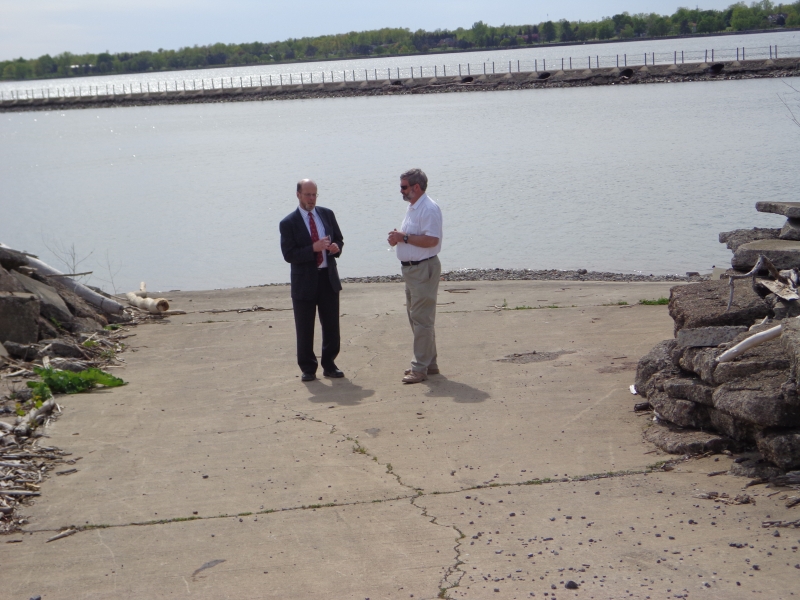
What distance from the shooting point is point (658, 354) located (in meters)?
7.01

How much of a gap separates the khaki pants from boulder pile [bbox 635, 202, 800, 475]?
1.94 meters

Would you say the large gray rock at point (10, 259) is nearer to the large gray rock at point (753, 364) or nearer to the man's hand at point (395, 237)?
the man's hand at point (395, 237)

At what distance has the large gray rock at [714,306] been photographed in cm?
679

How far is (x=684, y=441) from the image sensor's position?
19.5 ft

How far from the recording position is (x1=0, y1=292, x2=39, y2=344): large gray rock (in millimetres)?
9734

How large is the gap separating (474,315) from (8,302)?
17.6 feet

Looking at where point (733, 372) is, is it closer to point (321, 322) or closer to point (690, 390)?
point (690, 390)

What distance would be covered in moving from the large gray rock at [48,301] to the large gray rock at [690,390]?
7304 mm

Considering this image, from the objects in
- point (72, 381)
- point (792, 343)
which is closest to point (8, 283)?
point (72, 381)

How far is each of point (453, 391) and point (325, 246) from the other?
5.64ft

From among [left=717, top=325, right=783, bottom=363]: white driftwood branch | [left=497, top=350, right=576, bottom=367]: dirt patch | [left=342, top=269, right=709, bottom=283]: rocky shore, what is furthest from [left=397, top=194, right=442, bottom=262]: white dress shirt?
[left=342, top=269, right=709, bottom=283]: rocky shore

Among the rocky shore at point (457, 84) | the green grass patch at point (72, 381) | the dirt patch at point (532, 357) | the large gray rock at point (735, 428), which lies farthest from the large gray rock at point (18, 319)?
the rocky shore at point (457, 84)

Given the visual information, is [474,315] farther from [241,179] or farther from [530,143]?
[530,143]

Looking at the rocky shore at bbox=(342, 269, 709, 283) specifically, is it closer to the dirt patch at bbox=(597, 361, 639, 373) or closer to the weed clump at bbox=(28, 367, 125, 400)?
the dirt patch at bbox=(597, 361, 639, 373)
